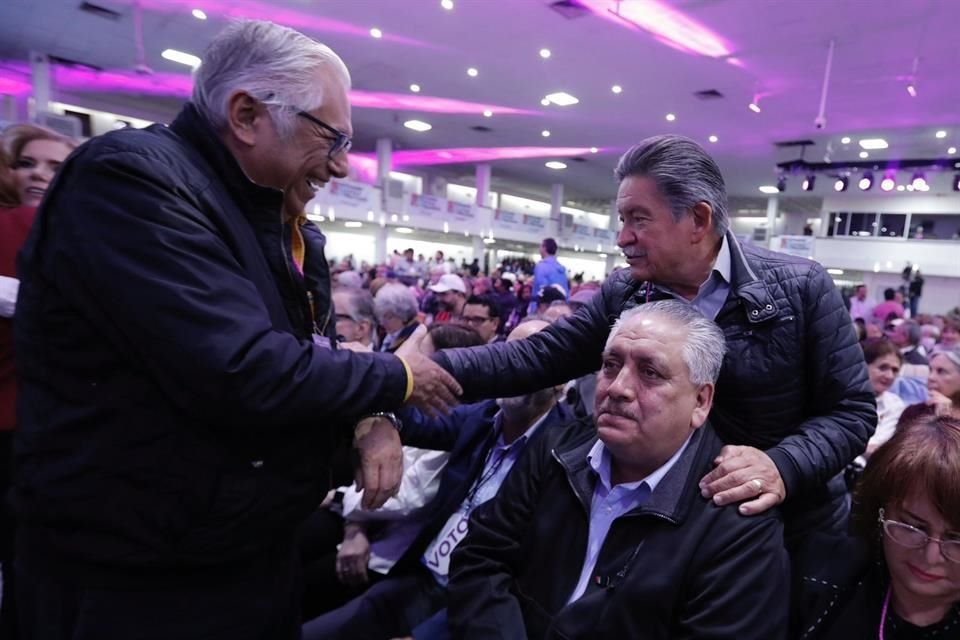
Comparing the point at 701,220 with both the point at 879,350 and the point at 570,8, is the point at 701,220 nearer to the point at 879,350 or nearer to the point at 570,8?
the point at 879,350

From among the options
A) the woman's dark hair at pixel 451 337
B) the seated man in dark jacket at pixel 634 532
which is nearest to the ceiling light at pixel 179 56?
the woman's dark hair at pixel 451 337

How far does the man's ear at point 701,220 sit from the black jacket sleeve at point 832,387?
0.91 ft

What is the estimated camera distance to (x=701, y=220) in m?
1.34

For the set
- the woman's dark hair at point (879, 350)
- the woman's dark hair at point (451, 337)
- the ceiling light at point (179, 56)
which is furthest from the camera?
the ceiling light at point (179, 56)

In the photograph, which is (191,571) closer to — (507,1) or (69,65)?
(507,1)

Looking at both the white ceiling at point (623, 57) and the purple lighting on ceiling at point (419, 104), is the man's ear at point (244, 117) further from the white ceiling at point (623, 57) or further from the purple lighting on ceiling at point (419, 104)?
the purple lighting on ceiling at point (419, 104)

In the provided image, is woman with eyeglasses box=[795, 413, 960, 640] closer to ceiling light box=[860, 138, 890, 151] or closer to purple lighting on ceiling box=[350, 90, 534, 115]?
purple lighting on ceiling box=[350, 90, 534, 115]

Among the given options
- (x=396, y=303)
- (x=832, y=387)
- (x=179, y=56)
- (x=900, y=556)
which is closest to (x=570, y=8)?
(x=396, y=303)

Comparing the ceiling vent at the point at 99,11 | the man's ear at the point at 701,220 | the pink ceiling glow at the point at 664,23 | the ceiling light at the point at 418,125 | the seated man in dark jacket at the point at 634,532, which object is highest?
the ceiling light at the point at 418,125

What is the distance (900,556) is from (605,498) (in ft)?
1.96

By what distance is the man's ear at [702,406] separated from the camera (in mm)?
1325

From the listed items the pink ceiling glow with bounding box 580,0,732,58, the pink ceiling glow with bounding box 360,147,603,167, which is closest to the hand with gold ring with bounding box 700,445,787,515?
the pink ceiling glow with bounding box 580,0,732,58

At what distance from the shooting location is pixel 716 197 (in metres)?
1.35

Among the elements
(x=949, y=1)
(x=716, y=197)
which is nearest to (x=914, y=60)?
(x=949, y=1)
